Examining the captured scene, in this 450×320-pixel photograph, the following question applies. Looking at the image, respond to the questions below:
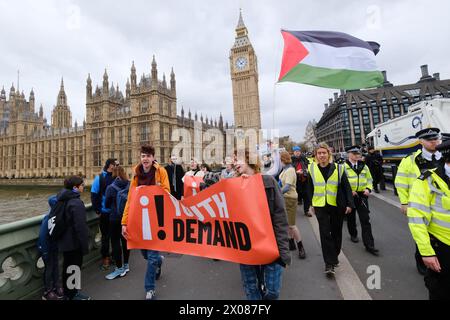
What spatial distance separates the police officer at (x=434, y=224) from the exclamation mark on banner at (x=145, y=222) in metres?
2.97

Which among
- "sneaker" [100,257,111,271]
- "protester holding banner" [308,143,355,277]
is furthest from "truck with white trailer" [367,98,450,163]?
"sneaker" [100,257,111,271]

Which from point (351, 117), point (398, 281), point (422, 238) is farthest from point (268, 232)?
point (351, 117)

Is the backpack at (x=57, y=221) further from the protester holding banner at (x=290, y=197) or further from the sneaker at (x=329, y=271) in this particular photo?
the sneaker at (x=329, y=271)

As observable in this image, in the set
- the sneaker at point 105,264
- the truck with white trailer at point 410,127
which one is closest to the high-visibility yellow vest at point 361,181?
the sneaker at point 105,264

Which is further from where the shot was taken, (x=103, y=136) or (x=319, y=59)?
(x=103, y=136)

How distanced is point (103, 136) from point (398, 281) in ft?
166

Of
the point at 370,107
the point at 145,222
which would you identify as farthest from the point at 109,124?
the point at 370,107

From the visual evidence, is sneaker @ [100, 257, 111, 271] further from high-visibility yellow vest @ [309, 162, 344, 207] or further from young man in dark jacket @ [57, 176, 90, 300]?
high-visibility yellow vest @ [309, 162, 344, 207]

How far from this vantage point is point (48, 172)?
56688 mm

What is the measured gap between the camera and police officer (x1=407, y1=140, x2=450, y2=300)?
77.8 inches

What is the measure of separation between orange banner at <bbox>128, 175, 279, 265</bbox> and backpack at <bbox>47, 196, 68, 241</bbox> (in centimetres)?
81

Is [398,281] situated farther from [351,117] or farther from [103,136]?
[351,117]

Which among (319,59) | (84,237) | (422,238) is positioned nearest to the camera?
(422,238)

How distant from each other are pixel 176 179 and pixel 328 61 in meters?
4.47
